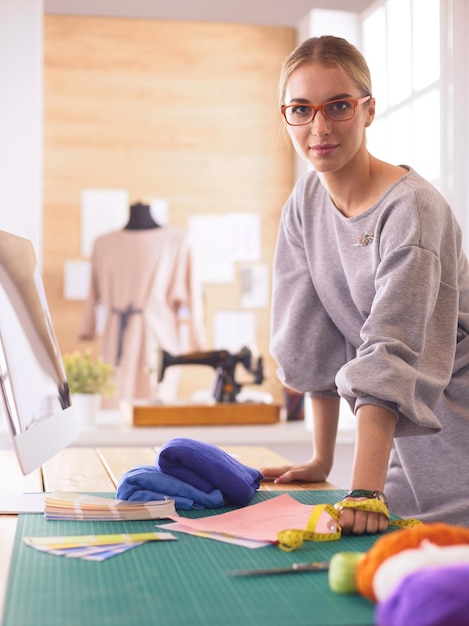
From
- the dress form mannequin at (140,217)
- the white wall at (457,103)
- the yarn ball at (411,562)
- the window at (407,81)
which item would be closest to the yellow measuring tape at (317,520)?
the yarn ball at (411,562)

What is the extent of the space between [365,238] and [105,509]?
564mm

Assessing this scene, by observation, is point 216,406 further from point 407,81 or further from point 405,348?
point 405,348

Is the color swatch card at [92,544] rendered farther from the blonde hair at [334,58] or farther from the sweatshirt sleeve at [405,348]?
the blonde hair at [334,58]

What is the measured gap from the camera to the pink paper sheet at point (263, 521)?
107 centimetres

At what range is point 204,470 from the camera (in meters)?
1.29

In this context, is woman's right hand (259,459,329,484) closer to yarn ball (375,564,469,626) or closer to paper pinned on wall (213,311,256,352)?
yarn ball (375,564,469,626)

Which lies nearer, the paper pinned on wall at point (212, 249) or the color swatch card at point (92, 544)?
the color swatch card at point (92, 544)

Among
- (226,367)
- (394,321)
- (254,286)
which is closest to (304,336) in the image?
(394,321)

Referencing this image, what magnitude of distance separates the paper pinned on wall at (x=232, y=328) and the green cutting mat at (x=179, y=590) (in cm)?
457

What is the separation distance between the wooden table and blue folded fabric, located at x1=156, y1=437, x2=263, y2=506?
18 cm

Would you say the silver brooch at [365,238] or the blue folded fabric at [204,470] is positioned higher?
the silver brooch at [365,238]

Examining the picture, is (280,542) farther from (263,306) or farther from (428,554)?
(263,306)

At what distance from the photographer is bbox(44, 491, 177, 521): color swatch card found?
45.8 inches

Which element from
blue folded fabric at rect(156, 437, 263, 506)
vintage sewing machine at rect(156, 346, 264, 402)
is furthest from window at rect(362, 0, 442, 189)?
blue folded fabric at rect(156, 437, 263, 506)
